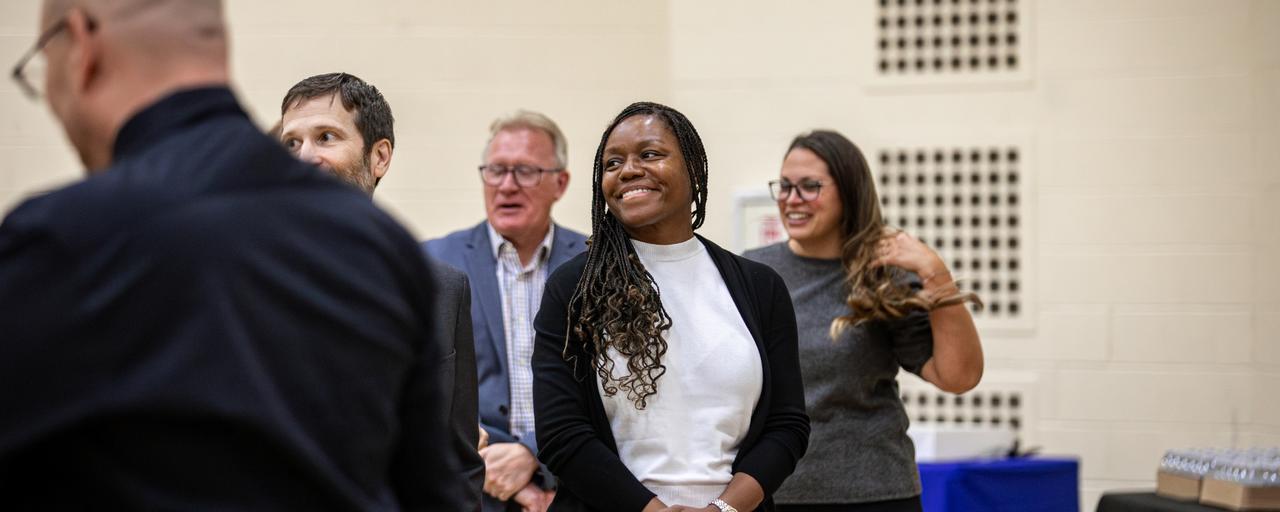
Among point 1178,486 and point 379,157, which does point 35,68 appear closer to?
point 379,157

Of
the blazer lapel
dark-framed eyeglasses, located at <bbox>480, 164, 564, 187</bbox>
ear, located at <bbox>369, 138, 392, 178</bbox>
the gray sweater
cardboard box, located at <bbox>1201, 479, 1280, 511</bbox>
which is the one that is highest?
ear, located at <bbox>369, 138, 392, 178</bbox>

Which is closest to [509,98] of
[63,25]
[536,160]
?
[536,160]

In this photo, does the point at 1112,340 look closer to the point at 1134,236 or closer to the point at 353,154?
the point at 1134,236

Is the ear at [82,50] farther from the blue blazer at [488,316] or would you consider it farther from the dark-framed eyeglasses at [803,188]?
the dark-framed eyeglasses at [803,188]

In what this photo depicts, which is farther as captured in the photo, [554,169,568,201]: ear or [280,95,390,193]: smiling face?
[554,169,568,201]: ear

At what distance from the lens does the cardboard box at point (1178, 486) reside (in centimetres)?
335

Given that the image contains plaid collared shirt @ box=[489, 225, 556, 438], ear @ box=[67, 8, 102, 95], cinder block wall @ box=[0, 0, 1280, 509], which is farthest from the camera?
cinder block wall @ box=[0, 0, 1280, 509]

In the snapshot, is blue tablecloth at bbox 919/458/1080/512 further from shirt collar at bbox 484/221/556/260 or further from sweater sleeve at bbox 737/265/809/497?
sweater sleeve at bbox 737/265/809/497

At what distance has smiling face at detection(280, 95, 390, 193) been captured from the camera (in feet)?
7.04

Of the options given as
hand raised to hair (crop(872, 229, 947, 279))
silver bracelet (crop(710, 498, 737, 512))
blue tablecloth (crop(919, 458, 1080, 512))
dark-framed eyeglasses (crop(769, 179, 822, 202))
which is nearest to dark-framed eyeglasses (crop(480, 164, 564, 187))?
dark-framed eyeglasses (crop(769, 179, 822, 202))

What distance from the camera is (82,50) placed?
1.13 meters

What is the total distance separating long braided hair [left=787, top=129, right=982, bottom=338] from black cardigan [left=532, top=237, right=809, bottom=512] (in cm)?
52

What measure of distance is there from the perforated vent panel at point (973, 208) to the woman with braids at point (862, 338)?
1.68 metres

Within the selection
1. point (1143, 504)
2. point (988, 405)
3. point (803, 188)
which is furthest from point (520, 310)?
point (988, 405)
